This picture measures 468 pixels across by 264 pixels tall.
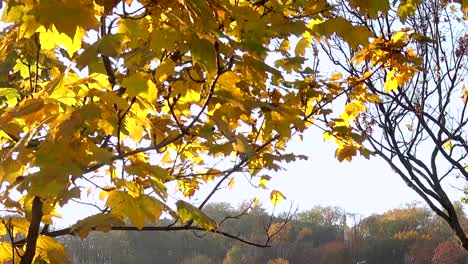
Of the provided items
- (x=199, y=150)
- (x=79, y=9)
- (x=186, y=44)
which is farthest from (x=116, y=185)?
(x=199, y=150)

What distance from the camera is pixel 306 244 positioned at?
63.9m

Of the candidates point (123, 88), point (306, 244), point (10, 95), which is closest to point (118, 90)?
point (123, 88)

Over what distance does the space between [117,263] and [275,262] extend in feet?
65.3

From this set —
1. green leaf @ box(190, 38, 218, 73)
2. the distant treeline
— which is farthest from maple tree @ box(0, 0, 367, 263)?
the distant treeline

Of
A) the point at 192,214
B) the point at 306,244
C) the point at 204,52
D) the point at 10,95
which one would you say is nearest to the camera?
the point at 204,52

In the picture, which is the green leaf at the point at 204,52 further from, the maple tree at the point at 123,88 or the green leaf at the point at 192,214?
the green leaf at the point at 192,214

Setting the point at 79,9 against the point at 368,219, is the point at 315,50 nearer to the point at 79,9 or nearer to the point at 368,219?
the point at 79,9

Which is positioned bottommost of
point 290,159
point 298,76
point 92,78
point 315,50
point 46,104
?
point 46,104

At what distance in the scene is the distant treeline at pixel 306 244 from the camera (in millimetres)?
58688

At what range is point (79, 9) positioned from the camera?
1345 millimetres

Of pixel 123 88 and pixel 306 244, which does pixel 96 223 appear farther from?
pixel 306 244

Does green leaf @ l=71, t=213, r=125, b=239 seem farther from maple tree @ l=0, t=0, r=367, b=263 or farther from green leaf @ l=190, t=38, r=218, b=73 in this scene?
green leaf @ l=190, t=38, r=218, b=73

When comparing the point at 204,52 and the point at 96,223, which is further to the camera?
the point at 96,223

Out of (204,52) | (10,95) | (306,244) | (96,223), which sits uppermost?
(306,244)
